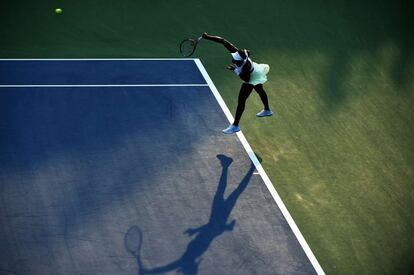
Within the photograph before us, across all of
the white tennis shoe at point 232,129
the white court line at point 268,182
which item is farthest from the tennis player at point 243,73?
the white court line at point 268,182

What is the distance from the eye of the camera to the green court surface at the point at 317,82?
10727mm

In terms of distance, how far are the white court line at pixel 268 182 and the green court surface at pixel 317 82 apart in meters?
0.12

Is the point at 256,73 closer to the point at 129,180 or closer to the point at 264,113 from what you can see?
the point at 264,113

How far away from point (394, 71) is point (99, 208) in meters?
8.02

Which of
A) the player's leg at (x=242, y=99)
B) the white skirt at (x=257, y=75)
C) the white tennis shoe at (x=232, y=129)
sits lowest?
the white tennis shoe at (x=232, y=129)

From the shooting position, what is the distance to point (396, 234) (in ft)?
34.7

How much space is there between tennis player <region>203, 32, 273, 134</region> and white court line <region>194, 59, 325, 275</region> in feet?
1.77

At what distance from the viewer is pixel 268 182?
11.4 metres

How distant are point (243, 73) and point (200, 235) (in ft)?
11.1

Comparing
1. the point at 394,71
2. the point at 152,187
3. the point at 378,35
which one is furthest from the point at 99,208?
the point at 378,35

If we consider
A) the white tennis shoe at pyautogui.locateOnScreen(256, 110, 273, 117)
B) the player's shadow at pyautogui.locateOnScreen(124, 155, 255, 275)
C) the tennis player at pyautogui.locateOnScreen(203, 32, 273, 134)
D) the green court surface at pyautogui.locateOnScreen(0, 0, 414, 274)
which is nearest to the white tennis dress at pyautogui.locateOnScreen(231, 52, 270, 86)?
the tennis player at pyautogui.locateOnScreen(203, 32, 273, 134)

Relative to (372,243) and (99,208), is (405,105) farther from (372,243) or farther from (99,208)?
(99,208)

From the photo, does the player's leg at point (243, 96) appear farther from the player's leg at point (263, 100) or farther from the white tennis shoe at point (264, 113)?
the white tennis shoe at point (264, 113)

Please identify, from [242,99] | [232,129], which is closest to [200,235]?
[232,129]
